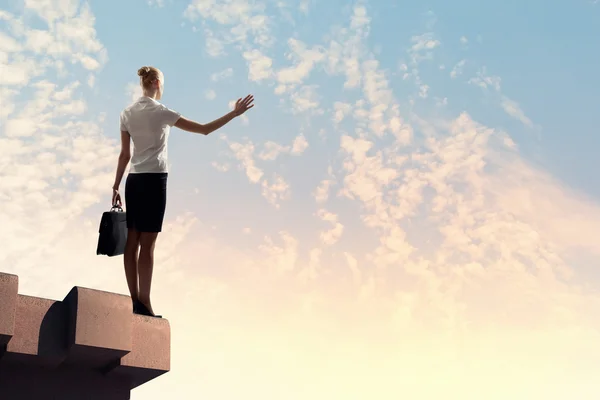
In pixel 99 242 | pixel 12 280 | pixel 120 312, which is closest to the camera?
pixel 12 280

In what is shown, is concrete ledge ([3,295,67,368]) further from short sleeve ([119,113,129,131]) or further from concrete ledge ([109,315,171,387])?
short sleeve ([119,113,129,131])

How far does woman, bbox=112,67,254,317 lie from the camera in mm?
7977

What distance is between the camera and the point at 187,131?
8.39m

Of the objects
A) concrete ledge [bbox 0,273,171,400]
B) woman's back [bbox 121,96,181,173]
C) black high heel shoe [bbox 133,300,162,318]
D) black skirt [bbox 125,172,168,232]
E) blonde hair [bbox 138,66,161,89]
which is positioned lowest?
concrete ledge [bbox 0,273,171,400]

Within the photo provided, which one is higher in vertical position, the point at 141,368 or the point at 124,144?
the point at 124,144

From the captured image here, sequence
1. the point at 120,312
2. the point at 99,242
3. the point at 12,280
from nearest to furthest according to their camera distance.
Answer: the point at 12,280, the point at 120,312, the point at 99,242

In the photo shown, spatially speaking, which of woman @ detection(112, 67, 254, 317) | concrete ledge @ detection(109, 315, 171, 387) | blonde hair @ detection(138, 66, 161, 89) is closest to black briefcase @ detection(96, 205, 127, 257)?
woman @ detection(112, 67, 254, 317)

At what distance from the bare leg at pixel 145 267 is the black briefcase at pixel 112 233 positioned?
220 mm

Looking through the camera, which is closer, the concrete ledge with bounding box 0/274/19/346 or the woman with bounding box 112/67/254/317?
the concrete ledge with bounding box 0/274/19/346

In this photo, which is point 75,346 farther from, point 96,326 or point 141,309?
point 141,309

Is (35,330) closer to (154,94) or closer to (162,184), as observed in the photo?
(162,184)

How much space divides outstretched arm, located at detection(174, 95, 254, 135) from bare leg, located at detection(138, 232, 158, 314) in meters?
1.22

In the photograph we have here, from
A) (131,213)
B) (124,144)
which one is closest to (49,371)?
(131,213)

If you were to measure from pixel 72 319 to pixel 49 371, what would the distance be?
0.61 meters
